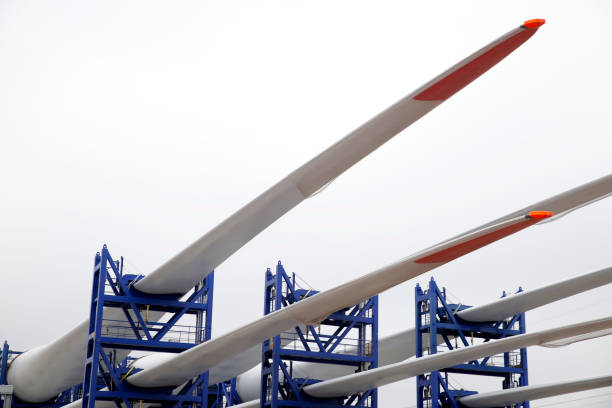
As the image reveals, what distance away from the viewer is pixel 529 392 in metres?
33.5

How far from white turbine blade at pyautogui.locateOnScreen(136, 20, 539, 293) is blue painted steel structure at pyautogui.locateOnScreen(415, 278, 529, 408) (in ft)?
41.2

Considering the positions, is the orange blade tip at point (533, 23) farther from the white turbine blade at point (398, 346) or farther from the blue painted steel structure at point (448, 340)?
the blue painted steel structure at point (448, 340)

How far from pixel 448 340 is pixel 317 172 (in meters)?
17.5

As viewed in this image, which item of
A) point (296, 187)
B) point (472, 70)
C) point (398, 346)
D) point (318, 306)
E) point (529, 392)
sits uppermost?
point (472, 70)

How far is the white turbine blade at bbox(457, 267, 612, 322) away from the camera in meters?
30.7

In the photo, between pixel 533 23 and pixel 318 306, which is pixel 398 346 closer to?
pixel 318 306

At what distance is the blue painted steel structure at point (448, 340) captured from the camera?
38.7 metres

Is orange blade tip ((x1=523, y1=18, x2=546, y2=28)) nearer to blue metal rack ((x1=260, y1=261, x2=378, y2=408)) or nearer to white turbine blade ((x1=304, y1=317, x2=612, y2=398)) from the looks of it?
white turbine blade ((x1=304, y1=317, x2=612, y2=398))

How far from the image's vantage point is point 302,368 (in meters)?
43.2

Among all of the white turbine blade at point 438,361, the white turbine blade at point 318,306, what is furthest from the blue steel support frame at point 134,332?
the white turbine blade at point 438,361

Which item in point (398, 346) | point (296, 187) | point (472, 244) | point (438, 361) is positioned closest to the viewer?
point (472, 244)

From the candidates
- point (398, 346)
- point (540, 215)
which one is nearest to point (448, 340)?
point (398, 346)

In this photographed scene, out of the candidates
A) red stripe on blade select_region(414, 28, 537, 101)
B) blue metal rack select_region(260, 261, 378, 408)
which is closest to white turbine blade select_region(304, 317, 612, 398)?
blue metal rack select_region(260, 261, 378, 408)

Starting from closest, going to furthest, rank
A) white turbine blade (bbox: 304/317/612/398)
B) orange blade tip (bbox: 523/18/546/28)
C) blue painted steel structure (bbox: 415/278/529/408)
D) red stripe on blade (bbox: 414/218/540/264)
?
orange blade tip (bbox: 523/18/546/28) < red stripe on blade (bbox: 414/218/540/264) < white turbine blade (bbox: 304/317/612/398) < blue painted steel structure (bbox: 415/278/529/408)
